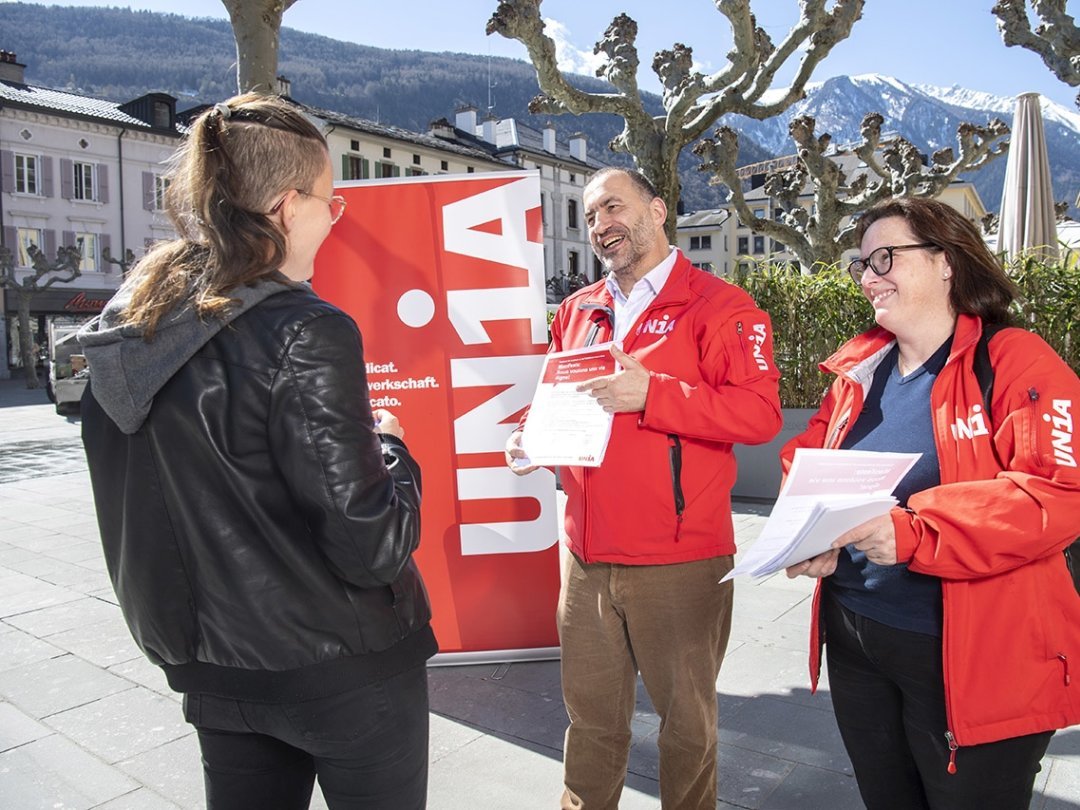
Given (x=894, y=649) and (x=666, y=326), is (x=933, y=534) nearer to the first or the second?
(x=894, y=649)

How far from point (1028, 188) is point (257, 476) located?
30.4 feet

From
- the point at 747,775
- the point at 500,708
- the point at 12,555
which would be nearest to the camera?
the point at 747,775

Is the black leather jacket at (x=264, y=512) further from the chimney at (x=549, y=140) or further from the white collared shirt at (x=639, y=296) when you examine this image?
the chimney at (x=549, y=140)

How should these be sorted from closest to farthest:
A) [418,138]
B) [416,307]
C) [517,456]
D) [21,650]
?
[517,456]
[416,307]
[21,650]
[418,138]

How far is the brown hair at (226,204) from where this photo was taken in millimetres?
1425

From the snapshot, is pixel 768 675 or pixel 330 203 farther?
pixel 768 675

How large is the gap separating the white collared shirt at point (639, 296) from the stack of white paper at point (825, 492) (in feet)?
3.14

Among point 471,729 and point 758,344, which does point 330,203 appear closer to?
point 758,344

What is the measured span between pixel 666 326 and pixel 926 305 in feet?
2.39

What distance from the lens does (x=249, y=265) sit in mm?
1432

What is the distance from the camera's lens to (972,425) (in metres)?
1.80

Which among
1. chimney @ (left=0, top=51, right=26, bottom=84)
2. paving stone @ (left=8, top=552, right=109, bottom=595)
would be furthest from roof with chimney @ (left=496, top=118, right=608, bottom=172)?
paving stone @ (left=8, top=552, right=109, bottom=595)

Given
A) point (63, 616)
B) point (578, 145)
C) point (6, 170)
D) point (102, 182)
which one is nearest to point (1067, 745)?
point (63, 616)

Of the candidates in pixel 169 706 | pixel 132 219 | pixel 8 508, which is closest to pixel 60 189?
pixel 132 219
